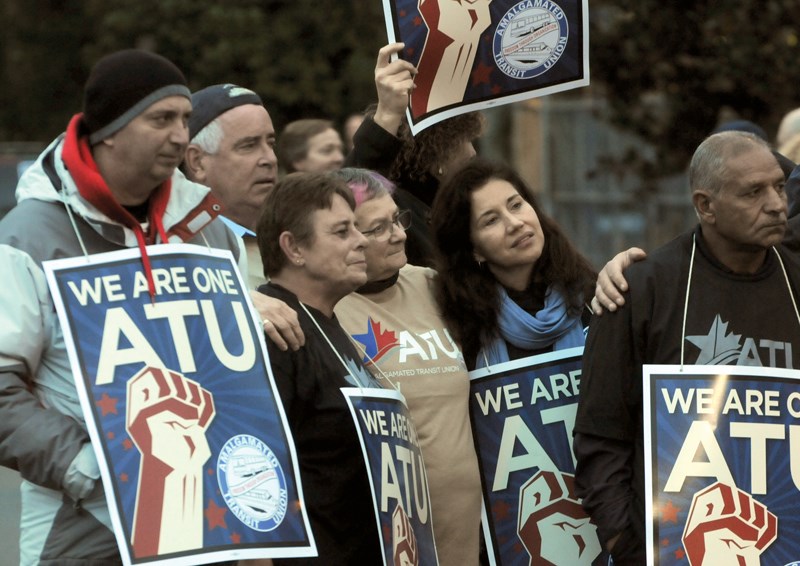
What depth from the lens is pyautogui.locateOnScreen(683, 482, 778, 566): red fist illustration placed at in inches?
169

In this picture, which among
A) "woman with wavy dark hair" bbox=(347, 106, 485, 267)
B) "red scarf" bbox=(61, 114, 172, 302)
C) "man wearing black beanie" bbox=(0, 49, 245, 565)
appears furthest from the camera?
"woman with wavy dark hair" bbox=(347, 106, 485, 267)

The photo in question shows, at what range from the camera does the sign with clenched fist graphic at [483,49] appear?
5.11 meters

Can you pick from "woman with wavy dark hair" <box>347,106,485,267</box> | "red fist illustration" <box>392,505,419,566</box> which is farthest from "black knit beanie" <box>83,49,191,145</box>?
"woman with wavy dark hair" <box>347,106,485,267</box>

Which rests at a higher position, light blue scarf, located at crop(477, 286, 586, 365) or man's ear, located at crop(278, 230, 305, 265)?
man's ear, located at crop(278, 230, 305, 265)

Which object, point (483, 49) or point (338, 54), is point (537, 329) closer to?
point (483, 49)

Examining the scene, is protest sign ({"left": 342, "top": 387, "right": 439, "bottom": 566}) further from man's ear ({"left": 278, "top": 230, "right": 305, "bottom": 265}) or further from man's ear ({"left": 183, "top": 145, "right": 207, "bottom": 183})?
man's ear ({"left": 183, "top": 145, "right": 207, "bottom": 183})

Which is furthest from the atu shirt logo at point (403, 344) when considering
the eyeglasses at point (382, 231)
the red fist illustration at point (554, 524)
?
the red fist illustration at point (554, 524)

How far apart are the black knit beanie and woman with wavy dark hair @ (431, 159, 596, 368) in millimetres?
1446

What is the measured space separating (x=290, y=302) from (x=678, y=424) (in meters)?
1.15

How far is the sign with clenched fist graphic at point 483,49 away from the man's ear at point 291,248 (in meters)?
0.72

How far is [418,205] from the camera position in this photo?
555 centimetres

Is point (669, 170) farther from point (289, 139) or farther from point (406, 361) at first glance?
point (406, 361)

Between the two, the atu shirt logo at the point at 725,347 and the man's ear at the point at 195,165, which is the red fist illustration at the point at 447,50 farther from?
the atu shirt logo at the point at 725,347

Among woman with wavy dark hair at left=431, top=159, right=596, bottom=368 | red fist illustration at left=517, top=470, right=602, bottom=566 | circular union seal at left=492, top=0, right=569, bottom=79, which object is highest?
circular union seal at left=492, top=0, right=569, bottom=79
